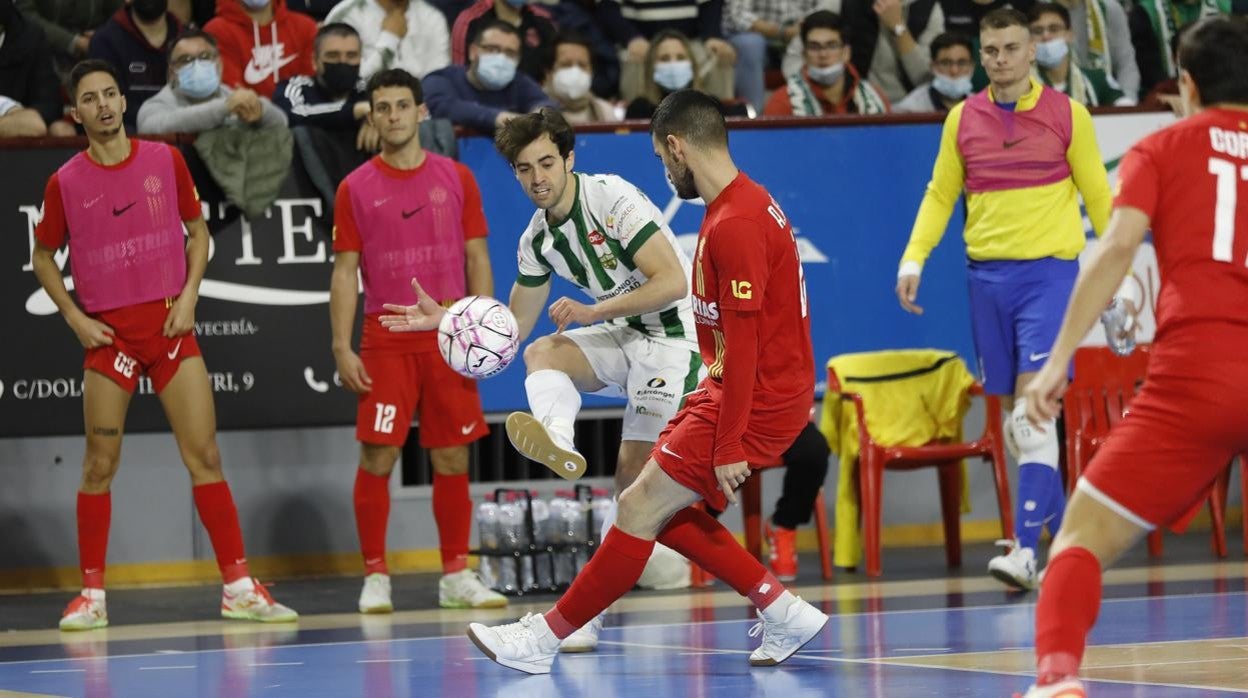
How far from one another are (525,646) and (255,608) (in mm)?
2733

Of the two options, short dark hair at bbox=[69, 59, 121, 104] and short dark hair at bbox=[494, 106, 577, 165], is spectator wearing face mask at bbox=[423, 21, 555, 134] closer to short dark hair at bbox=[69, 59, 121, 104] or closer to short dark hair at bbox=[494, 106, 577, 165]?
short dark hair at bbox=[69, 59, 121, 104]

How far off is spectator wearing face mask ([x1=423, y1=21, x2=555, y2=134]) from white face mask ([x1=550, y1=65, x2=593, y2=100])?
36 centimetres

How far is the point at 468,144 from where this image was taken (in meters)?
11.1

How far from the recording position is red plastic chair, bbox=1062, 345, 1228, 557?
10.9 metres

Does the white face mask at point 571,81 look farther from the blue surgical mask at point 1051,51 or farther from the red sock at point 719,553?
the red sock at point 719,553

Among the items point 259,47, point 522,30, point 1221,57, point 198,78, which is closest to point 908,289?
point 1221,57

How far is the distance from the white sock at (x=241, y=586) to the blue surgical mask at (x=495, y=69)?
3656 millimetres

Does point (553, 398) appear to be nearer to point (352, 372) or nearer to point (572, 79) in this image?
point (352, 372)

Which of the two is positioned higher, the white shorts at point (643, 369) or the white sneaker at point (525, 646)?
the white shorts at point (643, 369)

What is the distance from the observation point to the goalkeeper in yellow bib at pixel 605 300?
738 centimetres

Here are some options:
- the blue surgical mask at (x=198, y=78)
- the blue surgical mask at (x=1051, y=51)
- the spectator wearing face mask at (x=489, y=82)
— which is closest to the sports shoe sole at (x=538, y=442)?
the spectator wearing face mask at (x=489, y=82)

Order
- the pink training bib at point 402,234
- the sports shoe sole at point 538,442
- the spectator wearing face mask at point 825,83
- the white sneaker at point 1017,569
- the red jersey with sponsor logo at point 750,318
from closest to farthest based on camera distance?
the red jersey with sponsor logo at point 750,318, the sports shoe sole at point 538,442, the white sneaker at point 1017,569, the pink training bib at point 402,234, the spectator wearing face mask at point 825,83

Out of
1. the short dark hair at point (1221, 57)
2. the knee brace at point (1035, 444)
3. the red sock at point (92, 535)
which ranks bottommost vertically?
the red sock at point (92, 535)

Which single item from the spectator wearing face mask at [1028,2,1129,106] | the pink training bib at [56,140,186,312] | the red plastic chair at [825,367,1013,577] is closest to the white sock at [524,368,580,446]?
the pink training bib at [56,140,186,312]
